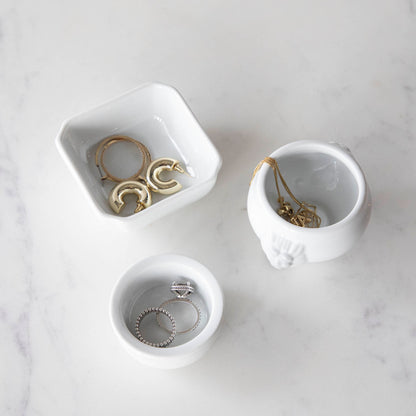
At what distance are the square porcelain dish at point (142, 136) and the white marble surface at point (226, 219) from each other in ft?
0.13

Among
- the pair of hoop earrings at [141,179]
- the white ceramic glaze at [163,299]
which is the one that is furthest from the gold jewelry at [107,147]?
the white ceramic glaze at [163,299]

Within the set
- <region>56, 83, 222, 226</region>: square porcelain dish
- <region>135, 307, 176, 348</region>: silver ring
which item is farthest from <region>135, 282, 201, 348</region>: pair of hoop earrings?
<region>56, 83, 222, 226</region>: square porcelain dish

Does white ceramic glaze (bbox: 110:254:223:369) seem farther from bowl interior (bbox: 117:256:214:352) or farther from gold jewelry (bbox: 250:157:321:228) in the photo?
gold jewelry (bbox: 250:157:321:228)

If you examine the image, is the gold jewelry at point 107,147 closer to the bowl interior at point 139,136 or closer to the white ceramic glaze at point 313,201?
the bowl interior at point 139,136

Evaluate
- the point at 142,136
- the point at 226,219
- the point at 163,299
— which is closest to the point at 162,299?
the point at 163,299

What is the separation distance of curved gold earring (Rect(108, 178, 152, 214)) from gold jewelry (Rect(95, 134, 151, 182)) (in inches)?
0.6

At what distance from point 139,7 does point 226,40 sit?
0.16m

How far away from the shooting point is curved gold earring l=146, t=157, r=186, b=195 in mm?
854

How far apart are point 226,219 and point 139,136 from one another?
183mm

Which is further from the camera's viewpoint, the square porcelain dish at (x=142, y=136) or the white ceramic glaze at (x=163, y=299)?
the square porcelain dish at (x=142, y=136)

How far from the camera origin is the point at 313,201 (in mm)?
840

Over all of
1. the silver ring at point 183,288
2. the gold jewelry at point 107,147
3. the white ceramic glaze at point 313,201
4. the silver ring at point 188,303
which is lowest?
the silver ring at point 188,303

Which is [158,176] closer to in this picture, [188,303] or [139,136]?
[139,136]

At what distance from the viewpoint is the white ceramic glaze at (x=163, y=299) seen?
698 mm
